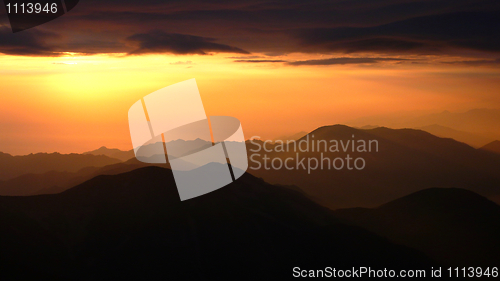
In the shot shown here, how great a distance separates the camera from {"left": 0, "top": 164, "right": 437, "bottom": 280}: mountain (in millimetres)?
76312

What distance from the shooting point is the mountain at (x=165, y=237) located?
250ft

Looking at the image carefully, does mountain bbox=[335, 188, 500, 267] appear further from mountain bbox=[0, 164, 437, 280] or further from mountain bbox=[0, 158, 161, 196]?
mountain bbox=[0, 158, 161, 196]

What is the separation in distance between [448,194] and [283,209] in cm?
6179

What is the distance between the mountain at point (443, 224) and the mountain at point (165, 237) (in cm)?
1549

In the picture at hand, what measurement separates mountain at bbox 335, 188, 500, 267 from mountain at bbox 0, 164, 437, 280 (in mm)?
15493

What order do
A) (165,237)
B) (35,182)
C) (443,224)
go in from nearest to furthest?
(165,237), (443,224), (35,182)

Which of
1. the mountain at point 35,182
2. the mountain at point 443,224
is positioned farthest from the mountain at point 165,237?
the mountain at point 35,182

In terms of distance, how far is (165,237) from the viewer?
8581cm

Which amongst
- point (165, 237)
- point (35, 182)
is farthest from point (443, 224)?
point (35, 182)

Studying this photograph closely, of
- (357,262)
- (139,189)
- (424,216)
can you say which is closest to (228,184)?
(139,189)

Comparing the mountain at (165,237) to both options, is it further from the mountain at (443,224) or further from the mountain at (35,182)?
the mountain at (35,182)

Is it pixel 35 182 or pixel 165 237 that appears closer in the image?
pixel 165 237

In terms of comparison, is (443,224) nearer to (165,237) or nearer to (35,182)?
(165,237)

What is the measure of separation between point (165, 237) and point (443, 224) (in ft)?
278
